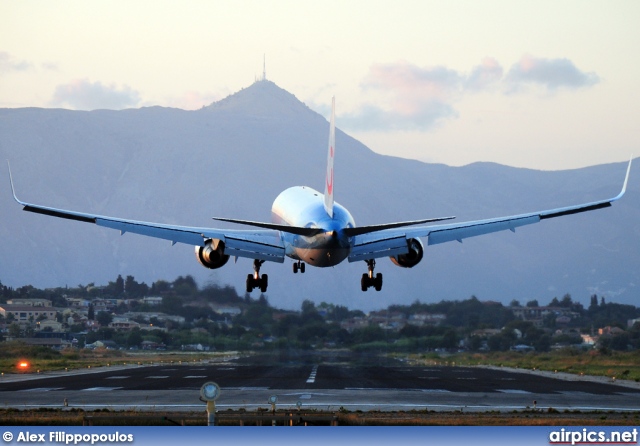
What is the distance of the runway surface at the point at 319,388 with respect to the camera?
2500 inches

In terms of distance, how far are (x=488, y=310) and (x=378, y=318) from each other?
1367cm

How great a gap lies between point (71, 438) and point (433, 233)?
4082 cm

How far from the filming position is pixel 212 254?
233ft

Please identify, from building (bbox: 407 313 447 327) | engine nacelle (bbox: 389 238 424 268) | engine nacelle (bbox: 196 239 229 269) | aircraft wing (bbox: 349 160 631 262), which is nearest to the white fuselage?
aircraft wing (bbox: 349 160 631 262)

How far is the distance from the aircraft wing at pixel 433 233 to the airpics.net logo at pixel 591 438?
30038mm

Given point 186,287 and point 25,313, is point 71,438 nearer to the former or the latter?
point 186,287

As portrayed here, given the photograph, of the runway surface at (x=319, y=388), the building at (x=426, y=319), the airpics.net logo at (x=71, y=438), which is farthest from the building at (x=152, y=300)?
the airpics.net logo at (x=71, y=438)

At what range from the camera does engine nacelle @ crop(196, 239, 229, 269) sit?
71188 mm

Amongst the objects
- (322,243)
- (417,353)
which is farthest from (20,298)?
(322,243)

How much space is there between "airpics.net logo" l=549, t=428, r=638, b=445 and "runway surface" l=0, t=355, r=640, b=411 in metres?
21.2

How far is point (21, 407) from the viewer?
61000 millimetres

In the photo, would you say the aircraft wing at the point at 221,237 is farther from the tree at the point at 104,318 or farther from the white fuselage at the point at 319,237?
the tree at the point at 104,318

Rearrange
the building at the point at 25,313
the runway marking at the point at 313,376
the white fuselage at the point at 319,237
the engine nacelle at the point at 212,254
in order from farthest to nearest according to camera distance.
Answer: the building at the point at 25,313 < the runway marking at the point at 313,376 < the engine nacelle at the point at 212,254 < the white fuselage at the point at 319,237

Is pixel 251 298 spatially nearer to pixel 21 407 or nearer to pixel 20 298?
pixel 20 298
